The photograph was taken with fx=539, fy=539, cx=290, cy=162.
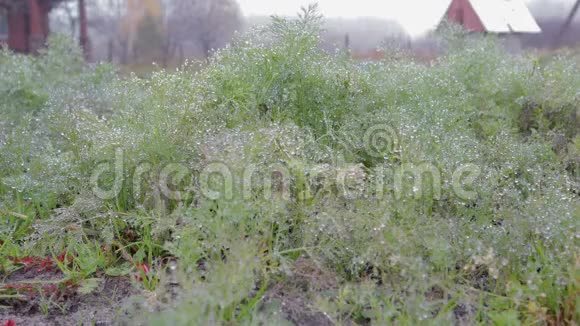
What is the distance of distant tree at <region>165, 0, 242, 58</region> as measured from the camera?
9.48m

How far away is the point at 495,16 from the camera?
741cm

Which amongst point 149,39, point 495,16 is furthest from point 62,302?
point 149,39

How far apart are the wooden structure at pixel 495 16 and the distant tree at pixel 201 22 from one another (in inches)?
137

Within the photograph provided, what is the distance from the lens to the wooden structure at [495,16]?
7.27 metres

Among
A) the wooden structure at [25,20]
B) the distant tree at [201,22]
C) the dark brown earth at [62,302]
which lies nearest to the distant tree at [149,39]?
the distant tree at [201,22]

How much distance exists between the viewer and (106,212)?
271 cm

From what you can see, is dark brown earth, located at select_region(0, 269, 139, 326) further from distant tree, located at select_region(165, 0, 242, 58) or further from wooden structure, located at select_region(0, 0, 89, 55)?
wooden structure, located at select_region(0, 0, 89, 55)

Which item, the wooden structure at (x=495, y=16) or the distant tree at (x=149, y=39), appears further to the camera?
the distant tree at (x=149, y=39)

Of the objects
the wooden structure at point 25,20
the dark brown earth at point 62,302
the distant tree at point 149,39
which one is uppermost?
the wooden structure at point 25,20

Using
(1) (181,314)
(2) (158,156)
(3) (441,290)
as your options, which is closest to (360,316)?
(3) (441,290)

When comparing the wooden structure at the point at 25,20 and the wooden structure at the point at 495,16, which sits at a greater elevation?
the wooden structure at the point at 25,20

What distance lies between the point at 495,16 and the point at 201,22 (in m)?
5.49

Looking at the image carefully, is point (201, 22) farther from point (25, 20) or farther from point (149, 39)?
point (25, 20)

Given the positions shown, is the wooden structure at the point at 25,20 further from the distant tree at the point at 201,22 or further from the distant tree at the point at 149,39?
the distant tree at the point at 201,22
